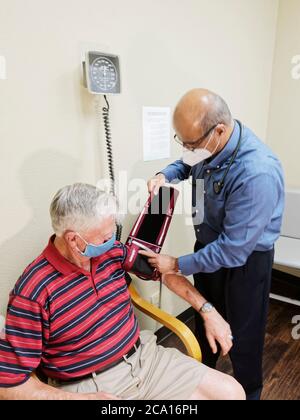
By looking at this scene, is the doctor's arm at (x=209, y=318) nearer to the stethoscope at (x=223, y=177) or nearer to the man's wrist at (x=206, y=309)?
the man's wrist at (x=206, y=309)

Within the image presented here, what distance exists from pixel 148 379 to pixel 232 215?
726 mm

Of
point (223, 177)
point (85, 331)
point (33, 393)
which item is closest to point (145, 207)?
point (223, 177)

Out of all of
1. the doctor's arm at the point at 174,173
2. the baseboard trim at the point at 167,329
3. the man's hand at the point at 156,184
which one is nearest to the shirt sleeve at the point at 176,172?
the doctor's arm at the point at 174,173

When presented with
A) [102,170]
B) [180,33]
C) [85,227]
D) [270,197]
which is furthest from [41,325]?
[180,33]

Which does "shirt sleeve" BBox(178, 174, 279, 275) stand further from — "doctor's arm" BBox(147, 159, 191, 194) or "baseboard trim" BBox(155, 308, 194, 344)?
"baseboard trim" BBox(155, 308, 194, 344)

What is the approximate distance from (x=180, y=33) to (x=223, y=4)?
49 centimetres

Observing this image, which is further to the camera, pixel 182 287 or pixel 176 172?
pixel 176 172

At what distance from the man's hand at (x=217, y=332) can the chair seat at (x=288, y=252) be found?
0.95 metres

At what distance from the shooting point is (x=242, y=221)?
3.80ft

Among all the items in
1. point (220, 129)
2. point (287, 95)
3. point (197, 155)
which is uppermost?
point (287, 95)

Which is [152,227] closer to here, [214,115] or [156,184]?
[156,184]

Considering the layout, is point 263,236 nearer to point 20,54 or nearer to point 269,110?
point 20,54

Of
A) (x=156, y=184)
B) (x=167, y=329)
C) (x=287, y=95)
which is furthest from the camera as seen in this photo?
(x=287, y=95)

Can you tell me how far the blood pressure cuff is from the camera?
53.2 inches
